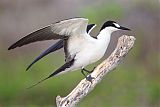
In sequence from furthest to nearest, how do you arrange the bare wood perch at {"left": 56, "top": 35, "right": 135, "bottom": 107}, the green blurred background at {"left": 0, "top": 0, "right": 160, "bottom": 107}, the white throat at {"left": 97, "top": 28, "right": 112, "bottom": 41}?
the green blurred background at {"left": 0, "top": 0, "right": 160, "bottom": 107} < the white throat at {"left": 97, "top": 28, "right": 112, "bottom": 41} < the bare wood perch at {"left": 56, "top": 35, "right": 135, "bottom": 107}

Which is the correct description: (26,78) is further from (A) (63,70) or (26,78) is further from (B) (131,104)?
(A) (63,70)

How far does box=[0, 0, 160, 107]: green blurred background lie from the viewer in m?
4.71

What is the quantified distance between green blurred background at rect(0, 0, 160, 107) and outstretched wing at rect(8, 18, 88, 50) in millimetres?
2020

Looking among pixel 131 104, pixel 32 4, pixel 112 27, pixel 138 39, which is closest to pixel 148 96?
pixel 131 104

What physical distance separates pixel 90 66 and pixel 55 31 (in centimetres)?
198

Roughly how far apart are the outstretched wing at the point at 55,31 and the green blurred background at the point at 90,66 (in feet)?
6.63

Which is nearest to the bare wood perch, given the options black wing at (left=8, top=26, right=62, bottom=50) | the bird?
the bird

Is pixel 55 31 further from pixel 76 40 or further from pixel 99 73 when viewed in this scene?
pixel 99 73

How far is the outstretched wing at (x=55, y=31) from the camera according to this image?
8.34 feet

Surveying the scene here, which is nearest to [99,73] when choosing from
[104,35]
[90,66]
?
[104,35]

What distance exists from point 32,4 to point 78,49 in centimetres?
277

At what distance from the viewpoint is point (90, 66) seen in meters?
4.54

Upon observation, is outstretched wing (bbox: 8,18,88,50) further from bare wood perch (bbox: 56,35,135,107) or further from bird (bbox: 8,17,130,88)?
bare wood perch (bbox: 56,35,135,107)

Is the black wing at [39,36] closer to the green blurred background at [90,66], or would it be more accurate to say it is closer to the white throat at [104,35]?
the white throat at [104,35]
